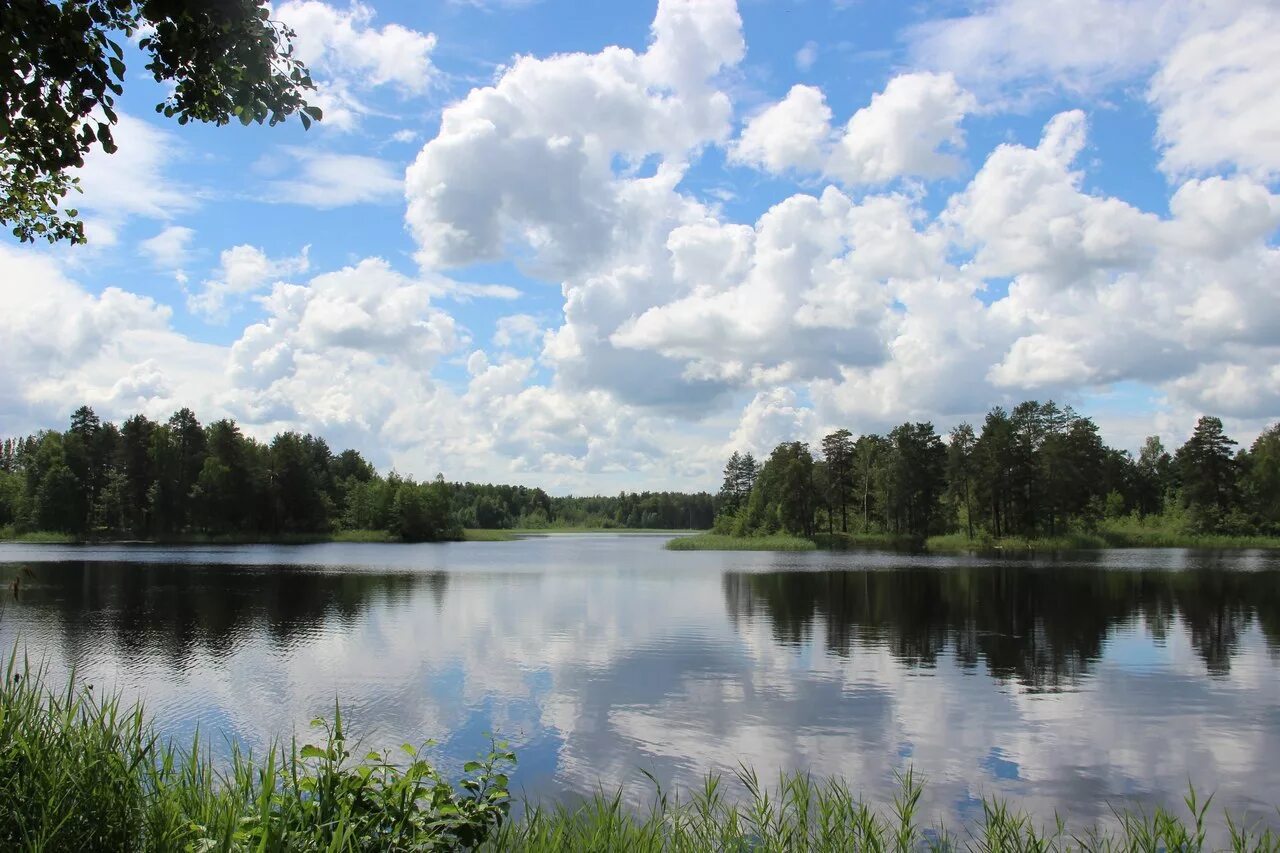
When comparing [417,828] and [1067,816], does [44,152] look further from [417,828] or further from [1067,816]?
[1067,816]

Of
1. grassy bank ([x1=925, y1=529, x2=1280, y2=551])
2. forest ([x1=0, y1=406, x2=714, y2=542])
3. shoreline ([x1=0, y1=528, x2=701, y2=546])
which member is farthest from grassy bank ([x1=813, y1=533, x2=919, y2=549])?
forest ([x1=0, y1=406, x2=714, y2=542])

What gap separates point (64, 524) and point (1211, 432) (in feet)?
461

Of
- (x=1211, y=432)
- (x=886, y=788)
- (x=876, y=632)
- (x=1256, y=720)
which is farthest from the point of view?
(x=1211, y=432)

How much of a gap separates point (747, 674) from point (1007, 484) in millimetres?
78335

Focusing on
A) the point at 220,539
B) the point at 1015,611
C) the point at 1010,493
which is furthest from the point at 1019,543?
the point at 220,539

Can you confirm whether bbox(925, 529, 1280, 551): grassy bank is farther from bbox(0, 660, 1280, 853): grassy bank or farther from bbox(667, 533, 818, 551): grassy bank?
bbox(0, 660, 1280, 853): grassy bank

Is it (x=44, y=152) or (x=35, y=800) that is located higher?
(x=44, y=152)

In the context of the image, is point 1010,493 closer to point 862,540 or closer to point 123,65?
point 862,540

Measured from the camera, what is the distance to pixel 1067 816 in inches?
482

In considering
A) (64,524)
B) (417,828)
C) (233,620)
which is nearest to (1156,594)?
(233,620)

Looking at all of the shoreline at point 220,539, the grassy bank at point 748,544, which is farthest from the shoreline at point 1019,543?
the shoreline at point 220,539

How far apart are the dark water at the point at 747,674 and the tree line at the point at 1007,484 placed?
4406 centimetres

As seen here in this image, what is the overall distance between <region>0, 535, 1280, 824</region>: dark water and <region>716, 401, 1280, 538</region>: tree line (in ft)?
145

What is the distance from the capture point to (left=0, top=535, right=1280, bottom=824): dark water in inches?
581
